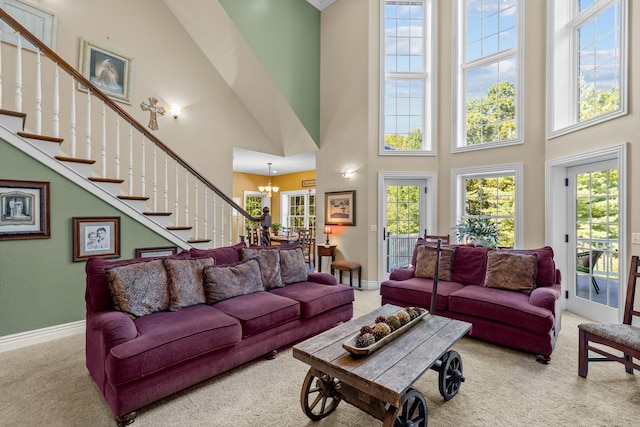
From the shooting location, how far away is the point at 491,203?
4.74 m

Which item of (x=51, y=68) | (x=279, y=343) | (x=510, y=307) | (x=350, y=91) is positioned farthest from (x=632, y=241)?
(x=51, y=68)

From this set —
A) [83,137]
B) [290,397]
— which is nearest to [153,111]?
[83,137]

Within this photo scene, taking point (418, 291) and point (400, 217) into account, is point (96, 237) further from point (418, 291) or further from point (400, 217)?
point (400, 217)

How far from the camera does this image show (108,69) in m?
4.26

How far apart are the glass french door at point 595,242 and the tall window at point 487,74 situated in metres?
1.08

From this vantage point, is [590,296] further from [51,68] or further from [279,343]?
[51,68]

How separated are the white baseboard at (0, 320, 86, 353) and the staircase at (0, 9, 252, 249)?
1.25 m

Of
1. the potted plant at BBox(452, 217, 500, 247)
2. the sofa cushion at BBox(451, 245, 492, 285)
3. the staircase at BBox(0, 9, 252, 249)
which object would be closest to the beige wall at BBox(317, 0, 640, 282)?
the potted plant at BBox(452, 217, 500, 247)

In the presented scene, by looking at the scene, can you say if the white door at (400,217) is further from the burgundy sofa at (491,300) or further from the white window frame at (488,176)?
the burgundy sofa at (491,300)

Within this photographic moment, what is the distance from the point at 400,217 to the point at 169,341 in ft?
13.9

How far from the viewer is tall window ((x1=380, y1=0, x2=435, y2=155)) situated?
17.1 ft

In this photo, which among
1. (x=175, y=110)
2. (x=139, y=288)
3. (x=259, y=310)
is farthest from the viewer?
(x=175, y=110)

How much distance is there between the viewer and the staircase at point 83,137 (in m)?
2.82

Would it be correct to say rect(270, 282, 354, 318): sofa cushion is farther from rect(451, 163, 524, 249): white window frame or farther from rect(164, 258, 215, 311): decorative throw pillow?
→ rect(451, 163, 524, 249): white window frame
